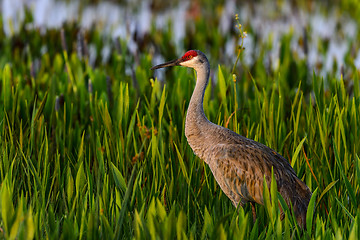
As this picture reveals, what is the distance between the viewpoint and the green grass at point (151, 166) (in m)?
2.57

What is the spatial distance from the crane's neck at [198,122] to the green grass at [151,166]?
149 mm

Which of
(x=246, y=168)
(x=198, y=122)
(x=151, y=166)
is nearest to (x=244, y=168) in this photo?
(x=246, y=168)

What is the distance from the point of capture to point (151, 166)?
3570 mm

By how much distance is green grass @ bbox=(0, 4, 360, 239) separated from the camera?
101 inches

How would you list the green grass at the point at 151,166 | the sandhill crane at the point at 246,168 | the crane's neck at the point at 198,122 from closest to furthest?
the green grass at the point at 151,166 < the sandhill crane at the point at 246,168 < the crane's neck at the point at 198,122

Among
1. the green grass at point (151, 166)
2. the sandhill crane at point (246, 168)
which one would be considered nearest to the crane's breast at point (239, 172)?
the sandhill crane at point (246, 168)

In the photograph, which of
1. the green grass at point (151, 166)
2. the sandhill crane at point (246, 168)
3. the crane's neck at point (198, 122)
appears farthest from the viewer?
the crane's neck at point (198, 122)

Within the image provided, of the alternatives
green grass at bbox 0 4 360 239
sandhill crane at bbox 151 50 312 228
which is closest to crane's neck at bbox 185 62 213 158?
sandhill crane at bbox 151 50 312 228

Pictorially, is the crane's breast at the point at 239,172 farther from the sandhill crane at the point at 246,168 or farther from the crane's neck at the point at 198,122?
the crane's neck at the point at 198,122

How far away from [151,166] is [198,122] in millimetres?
422

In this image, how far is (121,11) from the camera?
38.4ft

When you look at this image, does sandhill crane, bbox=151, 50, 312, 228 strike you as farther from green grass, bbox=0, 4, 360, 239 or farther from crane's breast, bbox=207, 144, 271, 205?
green grass, bbox=0, 4, 360, 239

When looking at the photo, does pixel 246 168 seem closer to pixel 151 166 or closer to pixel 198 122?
pixel 198 122

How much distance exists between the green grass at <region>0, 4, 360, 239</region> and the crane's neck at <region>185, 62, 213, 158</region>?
149 mm
